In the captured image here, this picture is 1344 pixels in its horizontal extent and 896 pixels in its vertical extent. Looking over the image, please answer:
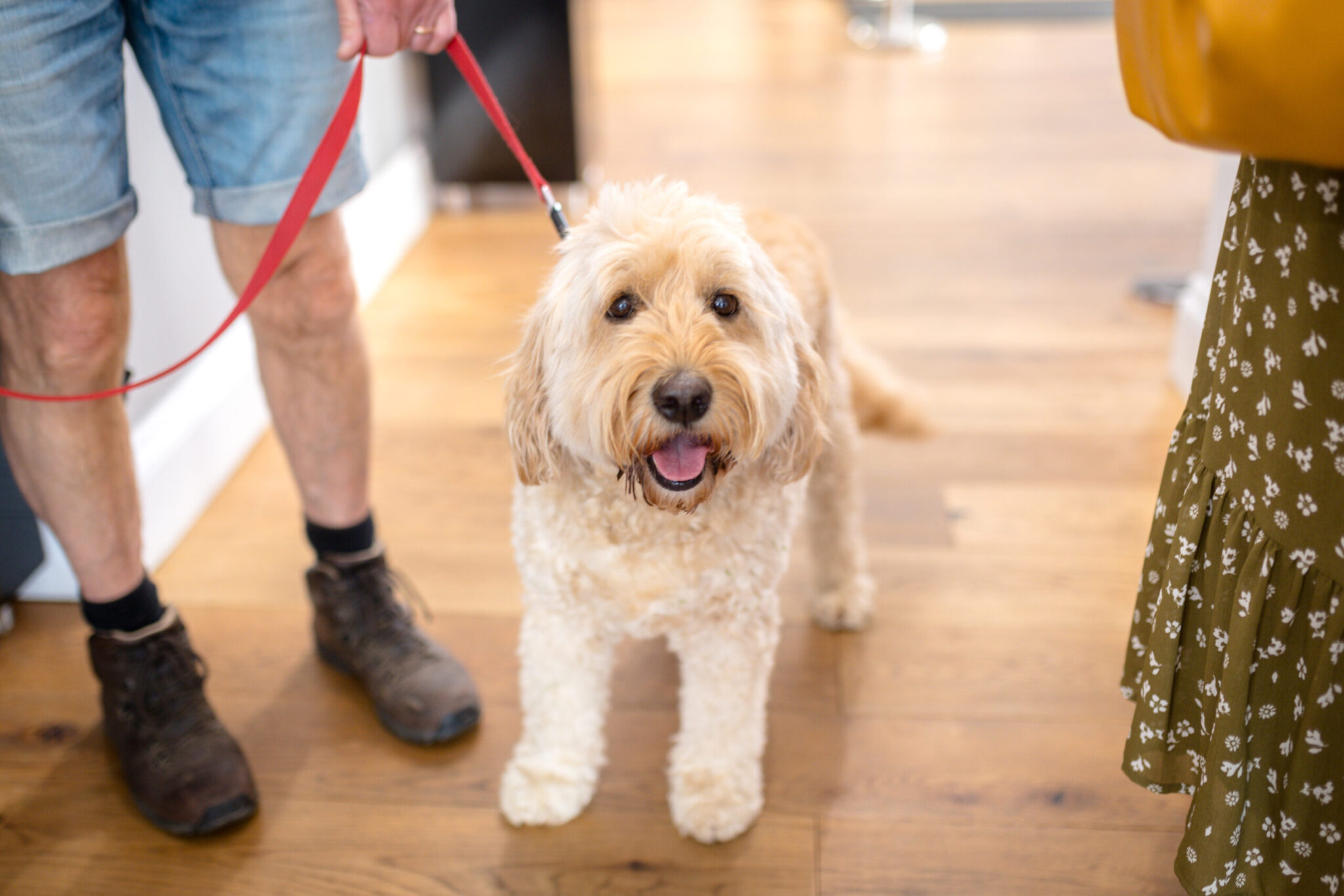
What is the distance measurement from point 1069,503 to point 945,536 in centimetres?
27

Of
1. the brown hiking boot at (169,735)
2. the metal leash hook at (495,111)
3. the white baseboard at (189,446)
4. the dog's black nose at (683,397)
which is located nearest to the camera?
the dog's black nose at (683,397)

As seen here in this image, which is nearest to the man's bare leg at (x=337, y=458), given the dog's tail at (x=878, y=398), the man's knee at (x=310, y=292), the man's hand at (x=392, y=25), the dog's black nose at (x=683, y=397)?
the man's knee at (x=310, y=292)

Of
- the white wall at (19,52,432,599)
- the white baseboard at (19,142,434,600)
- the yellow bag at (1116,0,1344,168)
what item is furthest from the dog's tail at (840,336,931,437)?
the white wall at (19,52,432,599)

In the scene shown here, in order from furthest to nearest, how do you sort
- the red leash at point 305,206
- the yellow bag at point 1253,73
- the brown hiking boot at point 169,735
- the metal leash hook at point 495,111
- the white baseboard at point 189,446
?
the white baseboard at point 189,446, the brown hiking boot at point 169,735, the metal leash hook at point 495,111, the red leash at point 305,206, the yellow bag at point 1253,73

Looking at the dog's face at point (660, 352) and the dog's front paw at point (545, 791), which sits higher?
the dog's face at point (660, 352)

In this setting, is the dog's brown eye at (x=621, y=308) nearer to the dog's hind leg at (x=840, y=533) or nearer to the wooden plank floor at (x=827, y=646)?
the dog's hind leg at (x=840, y=533)

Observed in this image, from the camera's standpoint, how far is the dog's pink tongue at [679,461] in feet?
3.88

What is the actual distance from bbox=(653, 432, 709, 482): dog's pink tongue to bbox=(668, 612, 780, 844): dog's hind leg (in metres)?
0.27

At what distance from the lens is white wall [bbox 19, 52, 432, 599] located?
192 cm

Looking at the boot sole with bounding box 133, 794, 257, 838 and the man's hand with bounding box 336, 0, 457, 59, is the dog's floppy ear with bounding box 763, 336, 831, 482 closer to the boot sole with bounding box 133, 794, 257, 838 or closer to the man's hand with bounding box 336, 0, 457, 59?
the man's hand with bounding box 336, 0, 457, 59

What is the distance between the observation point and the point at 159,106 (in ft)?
4.45

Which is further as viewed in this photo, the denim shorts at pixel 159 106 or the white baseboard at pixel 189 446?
the white baseboard at pixel 189 446

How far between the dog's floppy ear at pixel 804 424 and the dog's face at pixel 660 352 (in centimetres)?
1

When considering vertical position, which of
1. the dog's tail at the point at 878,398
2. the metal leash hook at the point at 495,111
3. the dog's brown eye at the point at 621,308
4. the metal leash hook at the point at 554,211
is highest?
the metal leash hook at the point at 495,111
